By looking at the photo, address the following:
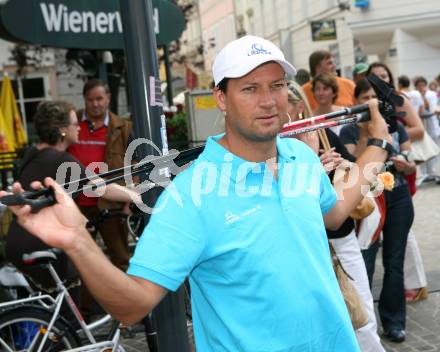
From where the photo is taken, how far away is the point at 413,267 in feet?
19.9

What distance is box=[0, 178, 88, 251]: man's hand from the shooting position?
5.85 ft

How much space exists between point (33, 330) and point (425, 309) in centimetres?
322

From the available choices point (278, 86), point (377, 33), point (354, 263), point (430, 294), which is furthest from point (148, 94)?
point (377, 33)

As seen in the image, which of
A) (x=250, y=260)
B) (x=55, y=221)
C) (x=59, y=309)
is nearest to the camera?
(x=55, y=221)

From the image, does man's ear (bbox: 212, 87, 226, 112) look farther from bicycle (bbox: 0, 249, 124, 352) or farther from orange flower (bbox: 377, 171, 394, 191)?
bicycle (bbox: 0, 249, 124, 352)

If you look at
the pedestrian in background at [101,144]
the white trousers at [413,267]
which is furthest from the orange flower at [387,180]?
the pedestrian in background at [101,144]

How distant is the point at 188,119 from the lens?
8.34 m

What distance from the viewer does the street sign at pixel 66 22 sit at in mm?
5996

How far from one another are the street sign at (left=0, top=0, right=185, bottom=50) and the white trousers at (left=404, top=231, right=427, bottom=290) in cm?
303

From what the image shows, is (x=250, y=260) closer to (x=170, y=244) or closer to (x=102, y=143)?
(x=170, y=244)

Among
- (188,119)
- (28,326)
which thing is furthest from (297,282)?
(188,119)

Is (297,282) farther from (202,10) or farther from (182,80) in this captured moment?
(202,10)

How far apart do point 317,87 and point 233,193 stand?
3.71m

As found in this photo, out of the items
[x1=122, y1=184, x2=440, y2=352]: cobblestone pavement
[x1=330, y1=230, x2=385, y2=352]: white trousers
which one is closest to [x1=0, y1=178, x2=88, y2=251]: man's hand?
[x1=330, y1=230, x2=385, y2=352]: white trousers
